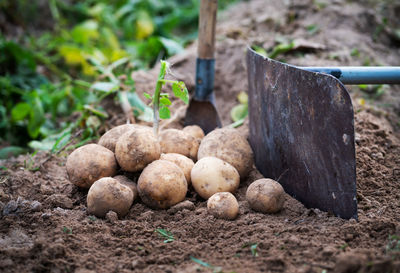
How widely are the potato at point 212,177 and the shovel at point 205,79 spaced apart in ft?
2.94

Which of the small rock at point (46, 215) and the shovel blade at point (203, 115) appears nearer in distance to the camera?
the small rock at point (46, 215)

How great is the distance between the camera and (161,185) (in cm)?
206

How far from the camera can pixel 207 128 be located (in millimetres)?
3139

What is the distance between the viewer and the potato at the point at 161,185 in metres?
2.06

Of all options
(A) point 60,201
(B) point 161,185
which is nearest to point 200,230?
(B) point 161,185

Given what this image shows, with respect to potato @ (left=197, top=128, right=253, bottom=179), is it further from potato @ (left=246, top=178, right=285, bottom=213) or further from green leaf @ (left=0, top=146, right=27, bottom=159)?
green leaf @ (left=0, top=146, right=27, bottom=159)

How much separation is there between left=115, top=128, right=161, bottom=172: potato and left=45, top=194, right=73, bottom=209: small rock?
1.11 feet

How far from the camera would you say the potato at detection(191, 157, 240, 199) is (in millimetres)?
2195

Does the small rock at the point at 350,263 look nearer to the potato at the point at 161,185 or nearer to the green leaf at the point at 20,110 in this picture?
the potato at the point at 161,185

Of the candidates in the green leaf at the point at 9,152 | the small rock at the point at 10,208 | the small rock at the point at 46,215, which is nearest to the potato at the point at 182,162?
the small rock at the point at 46,215

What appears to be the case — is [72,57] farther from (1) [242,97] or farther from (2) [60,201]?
(2) [60,201]

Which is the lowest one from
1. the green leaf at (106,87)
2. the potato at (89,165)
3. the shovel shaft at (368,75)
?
the potato at (89,165)

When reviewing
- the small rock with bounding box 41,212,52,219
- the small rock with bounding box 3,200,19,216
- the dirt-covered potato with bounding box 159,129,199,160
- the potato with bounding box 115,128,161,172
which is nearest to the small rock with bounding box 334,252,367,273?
the potato with bounding box 115,128,161,172

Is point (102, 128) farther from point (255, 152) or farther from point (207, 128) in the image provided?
point (255, 152)
